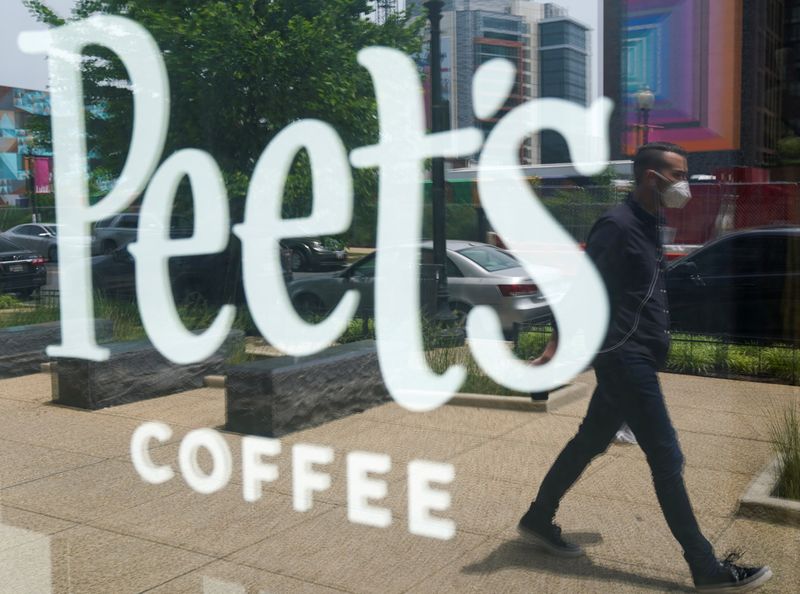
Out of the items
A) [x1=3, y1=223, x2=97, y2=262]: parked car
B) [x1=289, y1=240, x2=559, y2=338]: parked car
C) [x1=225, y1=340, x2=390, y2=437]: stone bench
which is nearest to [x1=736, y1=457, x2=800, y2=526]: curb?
[x1=289, y1=240, x2=559, y2=338]: parked car

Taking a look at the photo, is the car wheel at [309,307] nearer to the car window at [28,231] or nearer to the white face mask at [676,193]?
the car window at [28,231]

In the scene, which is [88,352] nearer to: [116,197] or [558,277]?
[116,197]

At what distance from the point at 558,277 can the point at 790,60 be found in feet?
6.10

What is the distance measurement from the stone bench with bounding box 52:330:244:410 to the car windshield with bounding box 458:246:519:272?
10.1 ft

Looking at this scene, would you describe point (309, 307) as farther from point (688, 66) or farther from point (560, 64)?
point (688, 66)

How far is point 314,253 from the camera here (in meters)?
8.22

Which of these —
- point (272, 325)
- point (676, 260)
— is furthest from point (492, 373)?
point (272, 325)

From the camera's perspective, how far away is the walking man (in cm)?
401

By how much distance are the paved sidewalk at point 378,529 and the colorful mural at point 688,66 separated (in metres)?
1.88

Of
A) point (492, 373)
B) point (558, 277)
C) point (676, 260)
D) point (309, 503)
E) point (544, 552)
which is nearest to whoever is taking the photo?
point (544, 552)

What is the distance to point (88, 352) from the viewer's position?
8.09 meters

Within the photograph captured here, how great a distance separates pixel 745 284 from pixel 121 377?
5197mm

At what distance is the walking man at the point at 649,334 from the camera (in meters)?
4.01

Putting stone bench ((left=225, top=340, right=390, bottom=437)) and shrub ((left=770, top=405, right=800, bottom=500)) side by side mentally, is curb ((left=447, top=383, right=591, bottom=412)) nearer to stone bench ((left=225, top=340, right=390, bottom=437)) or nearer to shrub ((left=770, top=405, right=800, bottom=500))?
stone bench ((left=225, top=340, right=390, bottom=437))
